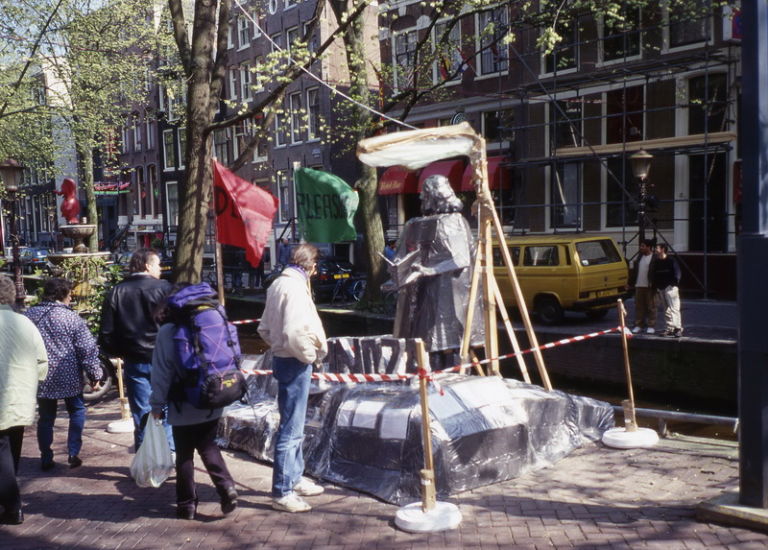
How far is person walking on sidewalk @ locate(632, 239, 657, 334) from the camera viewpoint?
12.0 metres

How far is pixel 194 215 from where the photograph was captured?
7.97m

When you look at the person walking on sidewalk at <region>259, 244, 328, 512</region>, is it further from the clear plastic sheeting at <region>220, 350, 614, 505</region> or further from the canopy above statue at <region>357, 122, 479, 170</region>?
the canopy above statue at <region>357, 122, 479, 170</region>

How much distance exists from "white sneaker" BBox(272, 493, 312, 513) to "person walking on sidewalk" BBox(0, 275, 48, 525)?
1606mm

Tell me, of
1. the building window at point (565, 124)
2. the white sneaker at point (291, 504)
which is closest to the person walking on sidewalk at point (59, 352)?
the white sneaker at point (291, 504)

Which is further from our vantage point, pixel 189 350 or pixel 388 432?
pixel 388 432

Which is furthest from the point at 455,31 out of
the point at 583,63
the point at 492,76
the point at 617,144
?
the point at 617,144

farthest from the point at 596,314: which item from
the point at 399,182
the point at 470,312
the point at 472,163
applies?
→ the point at 399,182

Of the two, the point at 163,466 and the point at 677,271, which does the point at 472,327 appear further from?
the point at 677,271

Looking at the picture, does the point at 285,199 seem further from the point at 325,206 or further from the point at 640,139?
the point at 325,206

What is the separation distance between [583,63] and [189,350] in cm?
1793

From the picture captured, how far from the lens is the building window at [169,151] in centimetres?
3941

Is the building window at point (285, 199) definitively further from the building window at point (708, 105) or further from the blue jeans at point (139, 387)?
the blue jeans at point (139, 387)

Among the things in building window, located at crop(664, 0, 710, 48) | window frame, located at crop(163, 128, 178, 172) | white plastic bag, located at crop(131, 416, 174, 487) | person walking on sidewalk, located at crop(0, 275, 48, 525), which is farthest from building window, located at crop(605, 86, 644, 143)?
window frame, located at crop(163, 128, 178, 172)

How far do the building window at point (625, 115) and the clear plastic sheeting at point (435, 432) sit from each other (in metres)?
14.2
